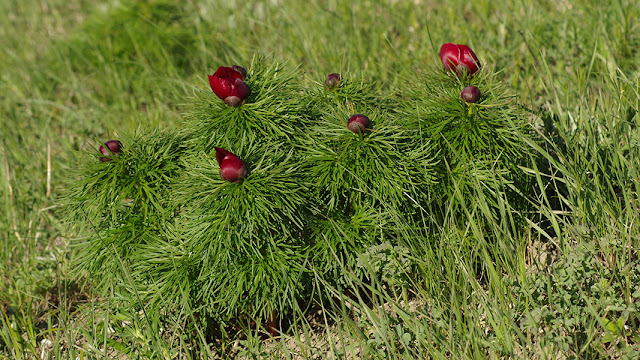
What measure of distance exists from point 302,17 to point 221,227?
9.16 feet

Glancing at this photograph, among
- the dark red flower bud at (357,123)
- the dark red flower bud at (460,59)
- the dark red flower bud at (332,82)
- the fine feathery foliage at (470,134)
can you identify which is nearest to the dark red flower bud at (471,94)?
the fine feathery foliage at (470,134)

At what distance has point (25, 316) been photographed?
8.49 feet

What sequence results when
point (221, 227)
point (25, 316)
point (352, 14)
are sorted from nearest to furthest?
point (221, 227) → point (25, 316) → point (352, 14)

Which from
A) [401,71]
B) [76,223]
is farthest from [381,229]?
[401,71]

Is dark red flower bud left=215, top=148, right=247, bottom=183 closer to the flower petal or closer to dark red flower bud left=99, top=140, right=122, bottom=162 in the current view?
the flower petal

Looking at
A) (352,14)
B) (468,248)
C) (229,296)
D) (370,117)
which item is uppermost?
(352,14)

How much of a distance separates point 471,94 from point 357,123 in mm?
403

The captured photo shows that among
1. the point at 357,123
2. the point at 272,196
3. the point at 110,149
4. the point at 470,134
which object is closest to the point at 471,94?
the point at 470,134

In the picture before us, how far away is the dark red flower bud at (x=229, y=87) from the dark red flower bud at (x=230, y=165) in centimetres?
25

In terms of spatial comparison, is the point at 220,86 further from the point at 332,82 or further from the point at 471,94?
the point at 471,94

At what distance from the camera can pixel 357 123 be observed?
1850 mm

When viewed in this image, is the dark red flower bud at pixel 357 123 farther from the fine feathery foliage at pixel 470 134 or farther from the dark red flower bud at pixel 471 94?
the dark red flower bud at pixel 471 94

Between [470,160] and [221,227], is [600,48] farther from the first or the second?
[221,227]

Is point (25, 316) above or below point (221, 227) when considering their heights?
below
